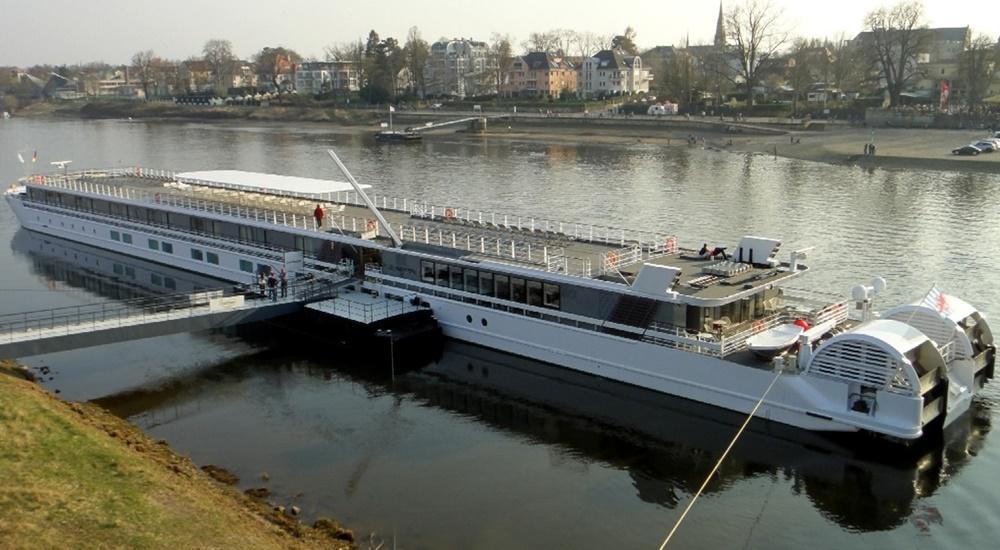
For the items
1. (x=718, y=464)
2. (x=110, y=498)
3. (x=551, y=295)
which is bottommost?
(x=718, y=464)

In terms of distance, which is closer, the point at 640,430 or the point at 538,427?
the point at 640,430

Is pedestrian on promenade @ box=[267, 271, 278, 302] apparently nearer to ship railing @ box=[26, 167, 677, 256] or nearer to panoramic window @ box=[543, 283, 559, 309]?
ship railing @ box=[26, 167, 677, 256]

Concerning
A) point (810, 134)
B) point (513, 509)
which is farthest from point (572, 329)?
point (810, 134)

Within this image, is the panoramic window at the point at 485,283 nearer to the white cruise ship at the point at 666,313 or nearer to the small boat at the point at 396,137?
the white cruise ship at the point at 666,313

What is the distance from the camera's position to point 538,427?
27.9 meters

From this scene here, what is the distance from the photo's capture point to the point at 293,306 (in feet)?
120

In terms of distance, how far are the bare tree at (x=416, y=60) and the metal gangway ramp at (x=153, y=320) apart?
149 metres

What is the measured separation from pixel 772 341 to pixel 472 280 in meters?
12.3

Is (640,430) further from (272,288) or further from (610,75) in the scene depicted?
(610,75)

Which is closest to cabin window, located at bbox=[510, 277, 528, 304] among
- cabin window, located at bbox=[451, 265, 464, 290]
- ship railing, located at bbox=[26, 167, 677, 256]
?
cabin window, located at bbox=[451, 265, 464, 290]

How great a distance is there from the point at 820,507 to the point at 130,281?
38585 mm

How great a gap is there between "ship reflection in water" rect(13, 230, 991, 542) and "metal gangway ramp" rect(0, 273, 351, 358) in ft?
5.58

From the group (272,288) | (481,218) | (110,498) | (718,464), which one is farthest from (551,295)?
(110,498)

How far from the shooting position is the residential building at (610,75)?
17638cm
